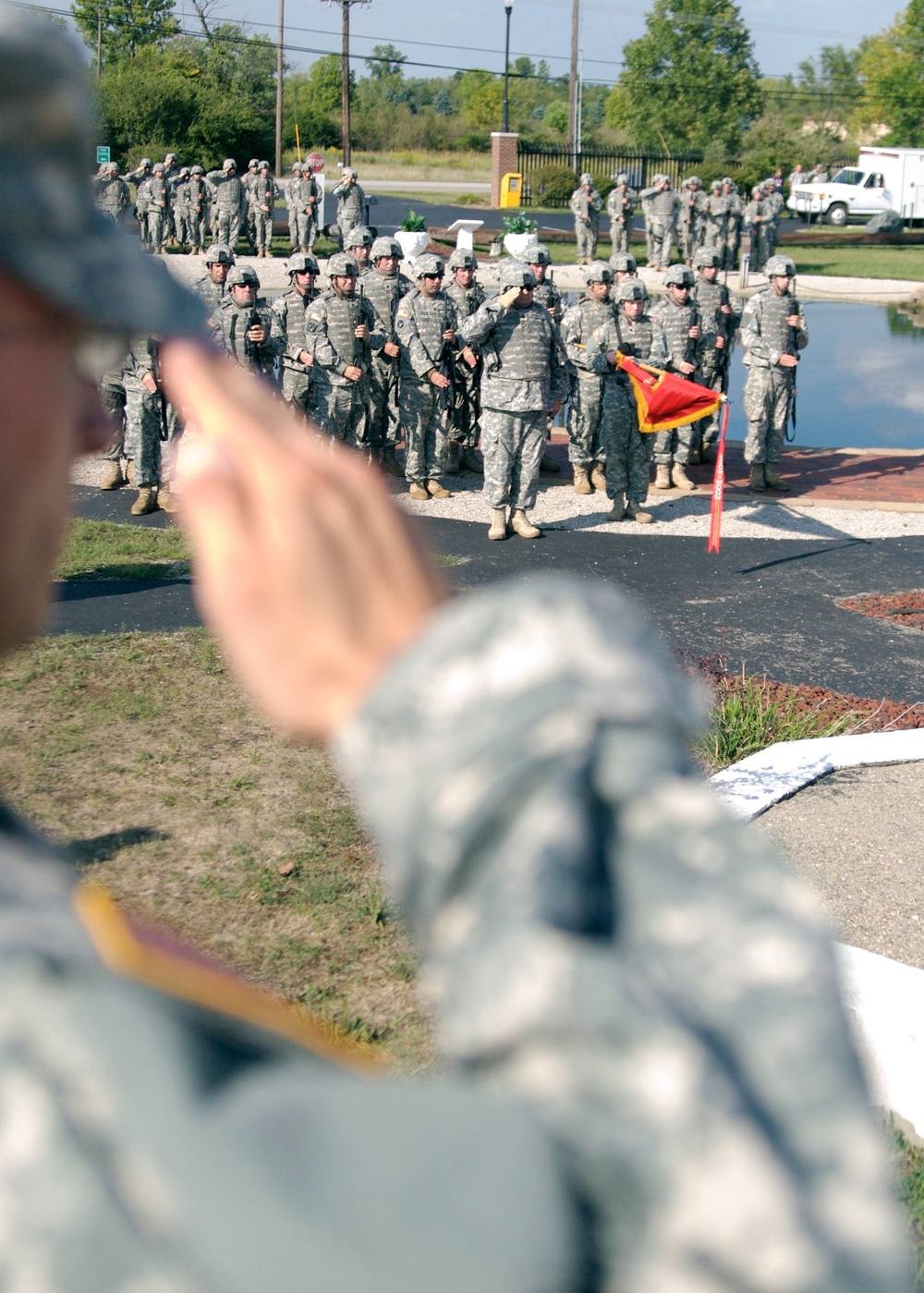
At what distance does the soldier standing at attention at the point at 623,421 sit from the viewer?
11.5 metres

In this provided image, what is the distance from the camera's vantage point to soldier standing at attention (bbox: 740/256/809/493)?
40.8 ft

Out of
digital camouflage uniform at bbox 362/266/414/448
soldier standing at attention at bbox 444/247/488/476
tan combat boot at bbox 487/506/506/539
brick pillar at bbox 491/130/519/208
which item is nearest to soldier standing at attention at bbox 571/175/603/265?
brick pillar at bbox 491/130/519/208

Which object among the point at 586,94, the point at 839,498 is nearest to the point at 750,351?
the point at 839,498

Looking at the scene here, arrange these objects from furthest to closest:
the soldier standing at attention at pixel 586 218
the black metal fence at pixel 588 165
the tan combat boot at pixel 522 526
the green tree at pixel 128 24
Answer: the green tree at pixel 128 24, the black metal fence at pixel 588 165, the soldier standing at attention at pixel 586 218, the tan combat boot at pixel 522 526

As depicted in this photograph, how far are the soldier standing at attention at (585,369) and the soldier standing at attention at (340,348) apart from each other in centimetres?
179

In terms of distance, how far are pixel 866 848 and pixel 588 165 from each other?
48119mm

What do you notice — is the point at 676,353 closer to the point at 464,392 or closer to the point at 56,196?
the point at 464,392

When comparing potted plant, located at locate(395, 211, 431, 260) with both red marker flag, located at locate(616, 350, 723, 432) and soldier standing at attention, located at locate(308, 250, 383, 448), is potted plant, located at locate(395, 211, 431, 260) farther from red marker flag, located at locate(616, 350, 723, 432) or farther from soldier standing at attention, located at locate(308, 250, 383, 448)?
red marker flag, located at locate(616, 350, 723, 432)

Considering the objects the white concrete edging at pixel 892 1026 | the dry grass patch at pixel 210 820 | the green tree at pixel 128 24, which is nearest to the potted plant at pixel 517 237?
the dry grass patch at pixel 210 820

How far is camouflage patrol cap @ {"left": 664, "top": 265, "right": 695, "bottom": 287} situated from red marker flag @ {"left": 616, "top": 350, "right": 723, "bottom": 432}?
6.47 ft

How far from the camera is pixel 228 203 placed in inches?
1155

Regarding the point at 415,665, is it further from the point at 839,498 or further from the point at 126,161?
the point at 126,161

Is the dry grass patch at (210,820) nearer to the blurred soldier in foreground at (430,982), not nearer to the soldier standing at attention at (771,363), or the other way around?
the blurred soldier in foreground at (430,982)

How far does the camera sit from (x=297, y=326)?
12523mm
